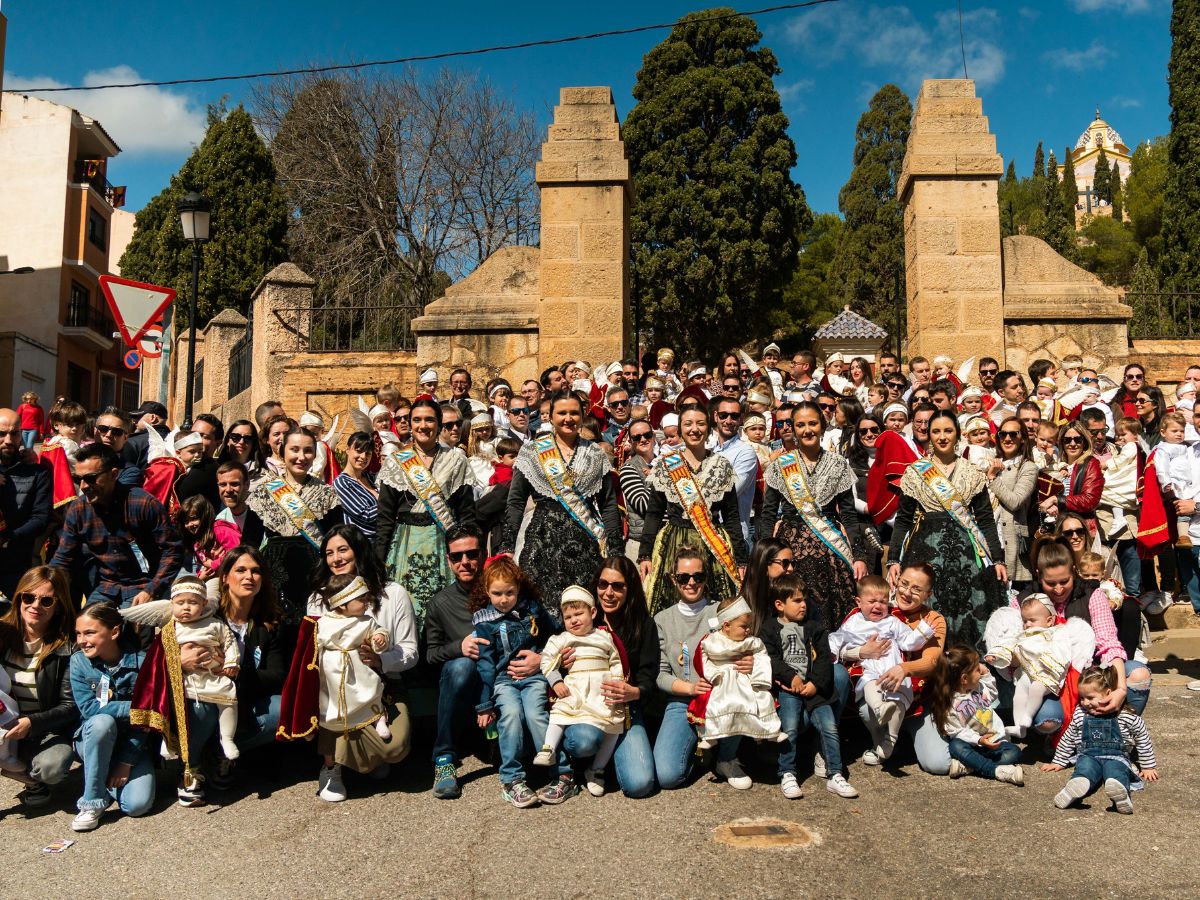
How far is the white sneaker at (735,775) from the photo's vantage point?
4570 mm

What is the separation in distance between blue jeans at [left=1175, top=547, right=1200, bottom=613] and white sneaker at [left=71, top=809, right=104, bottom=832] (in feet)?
21.5

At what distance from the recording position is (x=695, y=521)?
5.29 metres

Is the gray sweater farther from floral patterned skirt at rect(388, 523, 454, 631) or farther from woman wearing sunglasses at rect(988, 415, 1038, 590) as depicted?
woman wearing sunglasses at rect(988, 415, 1038, 590)

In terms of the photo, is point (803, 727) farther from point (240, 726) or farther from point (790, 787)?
point (240, 726)

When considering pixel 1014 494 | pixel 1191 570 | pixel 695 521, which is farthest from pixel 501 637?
pixel 1191 570

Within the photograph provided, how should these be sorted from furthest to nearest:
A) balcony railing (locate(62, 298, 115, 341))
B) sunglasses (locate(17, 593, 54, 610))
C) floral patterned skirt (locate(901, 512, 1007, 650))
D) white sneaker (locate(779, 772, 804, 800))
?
balcony railing (locate(62, 298, 115, 341))
floral patterned skirt (locate(901, 512, 1007, 650))
sunglasses (locate(17, 593, 54, 610))
white sneaker (locate(779, 772, 804, 800))

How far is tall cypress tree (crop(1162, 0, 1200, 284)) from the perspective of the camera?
904 inches

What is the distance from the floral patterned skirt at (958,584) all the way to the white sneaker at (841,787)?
3.93 ft

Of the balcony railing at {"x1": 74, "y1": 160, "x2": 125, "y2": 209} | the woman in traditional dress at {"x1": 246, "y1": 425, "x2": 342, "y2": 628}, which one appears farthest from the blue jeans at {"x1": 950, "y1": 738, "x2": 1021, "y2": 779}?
the balcony railing at {"x1": 74, "y1": 160, "x2": 125, "y2": 209}

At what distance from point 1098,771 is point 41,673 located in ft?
15.9

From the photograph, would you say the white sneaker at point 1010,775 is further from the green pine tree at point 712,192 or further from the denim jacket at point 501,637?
the green pine tree at point 712,192

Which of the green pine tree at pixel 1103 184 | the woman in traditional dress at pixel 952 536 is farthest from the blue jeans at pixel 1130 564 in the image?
the green pine tree at pixel 1103 184

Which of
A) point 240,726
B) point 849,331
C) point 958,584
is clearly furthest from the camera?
point 849,331

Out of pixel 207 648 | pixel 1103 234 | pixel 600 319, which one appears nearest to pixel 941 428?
pixel 207 648
